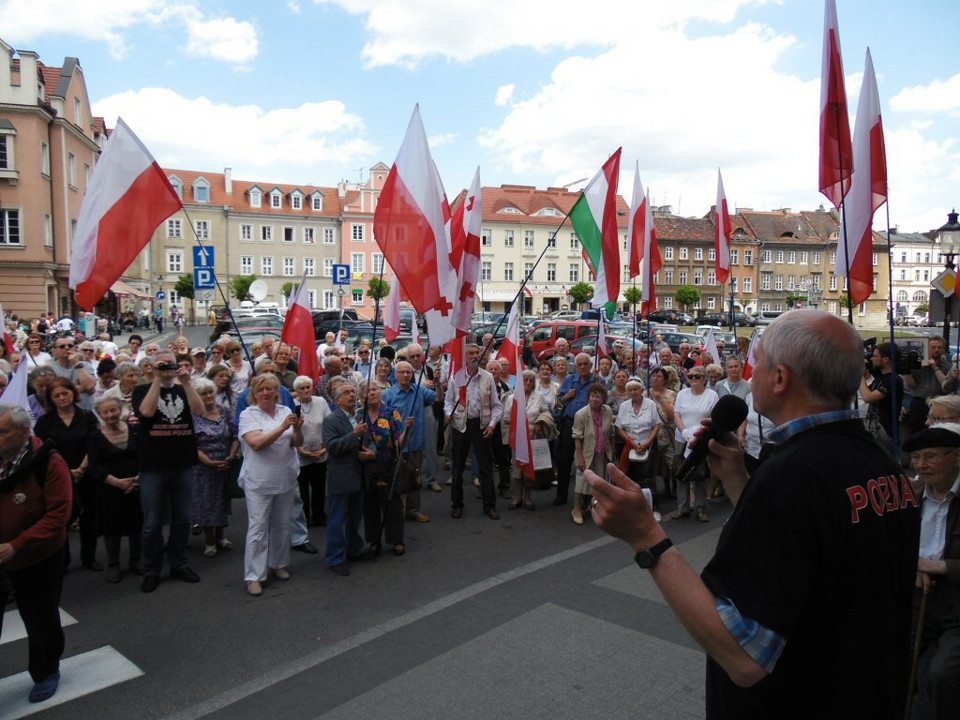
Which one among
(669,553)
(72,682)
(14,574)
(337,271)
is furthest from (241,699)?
(337,271)

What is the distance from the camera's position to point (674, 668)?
181 inches

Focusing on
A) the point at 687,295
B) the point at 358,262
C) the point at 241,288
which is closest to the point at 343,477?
the point at 241,288

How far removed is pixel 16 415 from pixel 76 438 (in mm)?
2372

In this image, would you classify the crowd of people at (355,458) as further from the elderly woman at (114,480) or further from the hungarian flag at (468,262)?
the hungarian flag at (468,262)

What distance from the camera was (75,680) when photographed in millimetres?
4547

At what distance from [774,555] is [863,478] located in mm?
307

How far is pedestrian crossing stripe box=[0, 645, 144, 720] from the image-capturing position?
4262 mm

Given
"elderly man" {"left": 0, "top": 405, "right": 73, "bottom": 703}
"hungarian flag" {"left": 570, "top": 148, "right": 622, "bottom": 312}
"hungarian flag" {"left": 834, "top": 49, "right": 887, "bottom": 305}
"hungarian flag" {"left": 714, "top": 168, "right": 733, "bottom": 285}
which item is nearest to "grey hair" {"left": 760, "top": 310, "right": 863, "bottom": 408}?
"elderly man" {"left": 0, "top": 405, "right": 73, "bottom": 703}

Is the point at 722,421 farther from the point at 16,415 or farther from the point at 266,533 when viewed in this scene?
the point at 266,533

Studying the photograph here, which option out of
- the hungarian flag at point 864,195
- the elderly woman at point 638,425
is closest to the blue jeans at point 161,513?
the elderly woman at point 638,425

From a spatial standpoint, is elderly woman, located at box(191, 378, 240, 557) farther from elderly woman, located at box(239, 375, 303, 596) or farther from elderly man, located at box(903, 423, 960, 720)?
elderly man, located at box(903, 423, 960, 720)

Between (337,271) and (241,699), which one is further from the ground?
(337,271)

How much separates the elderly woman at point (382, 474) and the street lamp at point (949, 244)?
9947mm

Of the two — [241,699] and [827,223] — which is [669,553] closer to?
[241,699]
